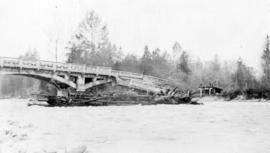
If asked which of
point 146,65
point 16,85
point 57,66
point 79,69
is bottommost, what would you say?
point 16,85

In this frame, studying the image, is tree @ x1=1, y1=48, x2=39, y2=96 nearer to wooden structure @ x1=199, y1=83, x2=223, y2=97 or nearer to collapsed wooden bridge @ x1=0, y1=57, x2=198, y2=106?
collapsed wooden bridge @ x1=0, y1=57, x2=198, y2=106

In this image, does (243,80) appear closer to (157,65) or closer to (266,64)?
(266,64)

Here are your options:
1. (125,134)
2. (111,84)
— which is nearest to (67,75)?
(111,84)

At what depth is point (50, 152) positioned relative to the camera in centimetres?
528

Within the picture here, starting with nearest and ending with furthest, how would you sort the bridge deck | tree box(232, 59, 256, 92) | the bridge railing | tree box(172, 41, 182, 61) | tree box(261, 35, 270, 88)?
1. the bridge railing
2. the bridge deck
3. tree box(261, 35, 270, 88)
4. tree box(232, 59, 256, 92)
5. tree box(172, 41, 182, 61)

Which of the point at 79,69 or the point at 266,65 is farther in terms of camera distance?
the point at 79,69

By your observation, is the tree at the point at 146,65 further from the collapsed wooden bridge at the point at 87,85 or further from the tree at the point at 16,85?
the tree at the point at 16,85

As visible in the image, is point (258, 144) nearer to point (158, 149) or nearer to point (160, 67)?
point (158, 149)

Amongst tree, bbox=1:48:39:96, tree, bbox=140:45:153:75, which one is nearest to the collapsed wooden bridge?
tree, bbox=140:45:153:75

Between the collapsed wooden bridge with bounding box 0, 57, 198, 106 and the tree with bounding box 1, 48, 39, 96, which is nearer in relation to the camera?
the collapsed wooden bridge with bounding box 0, 57, 198, 106

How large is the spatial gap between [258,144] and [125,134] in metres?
3.24

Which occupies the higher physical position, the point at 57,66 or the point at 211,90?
the point at 57,66

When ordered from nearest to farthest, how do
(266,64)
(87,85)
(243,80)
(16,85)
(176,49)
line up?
(266,64) → (87,85) → (243,80) → (176,49) → (16,85)

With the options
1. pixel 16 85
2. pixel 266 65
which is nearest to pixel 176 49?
pixel 266 65
